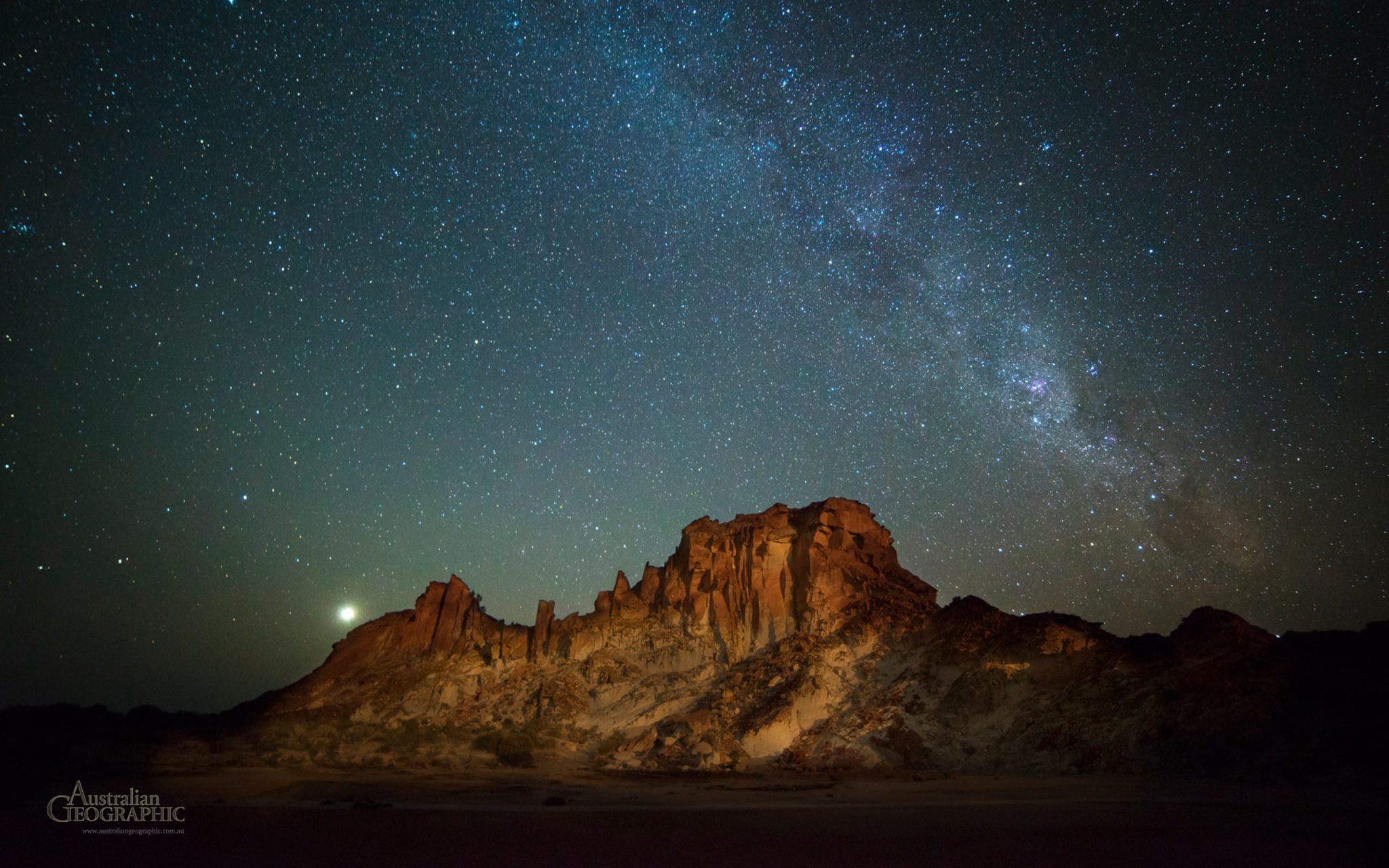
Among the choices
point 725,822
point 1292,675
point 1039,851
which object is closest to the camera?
point 1039,851

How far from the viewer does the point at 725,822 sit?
60.6 feet

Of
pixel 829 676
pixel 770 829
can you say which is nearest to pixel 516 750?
pixel 829 676

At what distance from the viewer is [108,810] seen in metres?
18.4

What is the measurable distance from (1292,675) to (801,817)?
86.9 ft

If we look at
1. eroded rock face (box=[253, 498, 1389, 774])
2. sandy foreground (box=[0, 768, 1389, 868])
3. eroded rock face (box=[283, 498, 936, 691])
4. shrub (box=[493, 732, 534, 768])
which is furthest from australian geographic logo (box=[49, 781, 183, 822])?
eroded rock face (box=[283, 498, 936, 691])

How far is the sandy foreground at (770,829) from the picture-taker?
1314cm

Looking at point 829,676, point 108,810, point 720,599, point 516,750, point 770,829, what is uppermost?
point 720,599

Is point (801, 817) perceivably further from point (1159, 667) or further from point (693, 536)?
point (693, 536)

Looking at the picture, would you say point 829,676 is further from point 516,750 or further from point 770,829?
point 770,829

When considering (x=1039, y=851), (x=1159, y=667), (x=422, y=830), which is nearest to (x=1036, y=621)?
(x=1159, y=667)

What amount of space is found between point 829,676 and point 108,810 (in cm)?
4038

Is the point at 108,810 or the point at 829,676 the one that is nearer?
the point at 108,810

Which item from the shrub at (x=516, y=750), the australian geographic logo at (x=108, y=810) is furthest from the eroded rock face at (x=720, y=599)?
the australian geographic logo at (x=108, y=810)

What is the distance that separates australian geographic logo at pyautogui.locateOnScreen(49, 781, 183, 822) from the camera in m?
17.5
